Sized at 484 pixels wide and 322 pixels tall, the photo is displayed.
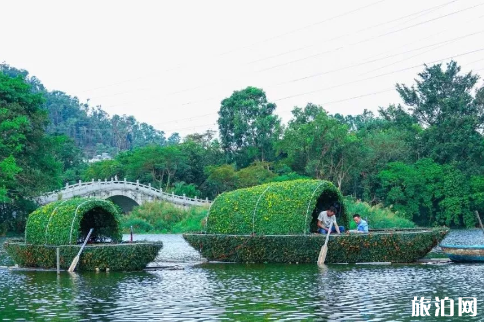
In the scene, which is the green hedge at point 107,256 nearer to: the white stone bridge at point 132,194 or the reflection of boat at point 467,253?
the reflection of boat at point 467,253

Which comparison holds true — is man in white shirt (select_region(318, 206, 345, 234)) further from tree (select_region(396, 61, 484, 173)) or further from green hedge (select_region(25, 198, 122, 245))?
tree (select_region(396, 61, 484, 173))

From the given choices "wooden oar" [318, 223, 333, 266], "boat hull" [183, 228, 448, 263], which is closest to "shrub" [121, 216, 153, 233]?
"boat hull" [183, 228, 448, 263]

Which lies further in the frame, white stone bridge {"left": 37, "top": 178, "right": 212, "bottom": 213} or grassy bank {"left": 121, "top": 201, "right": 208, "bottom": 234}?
white stone bridge {"left": 37, "top": 178, "right": 212, "bottom": 213}

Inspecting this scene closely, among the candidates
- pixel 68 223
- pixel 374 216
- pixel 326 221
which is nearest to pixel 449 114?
pixel 374 216

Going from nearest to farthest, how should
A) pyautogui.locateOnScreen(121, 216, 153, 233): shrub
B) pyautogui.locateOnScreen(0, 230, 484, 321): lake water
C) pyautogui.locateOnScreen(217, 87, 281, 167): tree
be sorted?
pyautogui.locateOnScreen(0, 230, 484, 321): lake water
pyautogui.locateOnScreen(121, 216, 153, 233): shrub
pyautogui.locateOnScreen(217, 87, 281, 167): tree

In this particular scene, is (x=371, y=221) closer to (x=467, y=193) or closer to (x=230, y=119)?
(x=467, y=193)

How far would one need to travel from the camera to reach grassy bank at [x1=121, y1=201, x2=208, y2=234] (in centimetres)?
6209

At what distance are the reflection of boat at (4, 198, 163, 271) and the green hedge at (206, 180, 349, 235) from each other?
355 cm

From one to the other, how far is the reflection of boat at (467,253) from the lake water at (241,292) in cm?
72

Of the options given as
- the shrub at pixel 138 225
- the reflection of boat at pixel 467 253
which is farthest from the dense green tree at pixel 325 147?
the reflection of boat at pixel 467 253

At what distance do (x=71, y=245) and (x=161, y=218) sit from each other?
39967 mm

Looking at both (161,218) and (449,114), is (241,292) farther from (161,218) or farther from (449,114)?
(449,114)

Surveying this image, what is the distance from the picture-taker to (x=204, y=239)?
1121 inches

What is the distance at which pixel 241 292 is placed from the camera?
18531 millimetres
